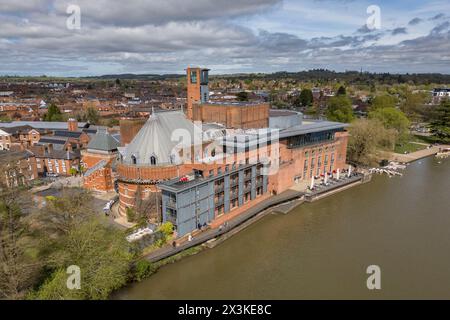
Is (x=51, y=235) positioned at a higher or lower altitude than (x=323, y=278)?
higher

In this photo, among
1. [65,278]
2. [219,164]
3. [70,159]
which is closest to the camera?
[65,278]

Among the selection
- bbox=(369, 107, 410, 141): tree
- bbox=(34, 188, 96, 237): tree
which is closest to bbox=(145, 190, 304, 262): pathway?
bbox=(34, 188, 96, 237): tree

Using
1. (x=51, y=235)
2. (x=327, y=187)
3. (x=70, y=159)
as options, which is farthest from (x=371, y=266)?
(x=70, y=159)

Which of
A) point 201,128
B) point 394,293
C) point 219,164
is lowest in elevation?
point 394,293

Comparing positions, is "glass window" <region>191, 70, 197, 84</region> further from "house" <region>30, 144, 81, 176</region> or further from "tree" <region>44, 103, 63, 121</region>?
"tree" <region>44, 103, 63, 121</region>

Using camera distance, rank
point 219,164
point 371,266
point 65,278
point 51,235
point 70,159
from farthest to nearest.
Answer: point 70,159, point 219,164, point 371,266, point 51,235, point 65,278

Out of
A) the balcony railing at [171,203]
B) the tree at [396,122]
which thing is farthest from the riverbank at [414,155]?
the balcony railing at [171,203]
